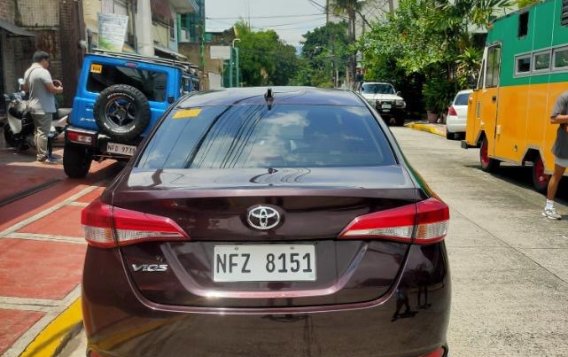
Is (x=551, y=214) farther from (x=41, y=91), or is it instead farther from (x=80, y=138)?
(x=41, y=91)

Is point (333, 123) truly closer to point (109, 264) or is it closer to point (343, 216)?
point (343, 216)

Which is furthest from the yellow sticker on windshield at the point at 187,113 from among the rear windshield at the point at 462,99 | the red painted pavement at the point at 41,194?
the rear windshield at the point at 462,99

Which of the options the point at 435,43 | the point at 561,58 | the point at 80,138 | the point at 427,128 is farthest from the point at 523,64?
the point at 435,43

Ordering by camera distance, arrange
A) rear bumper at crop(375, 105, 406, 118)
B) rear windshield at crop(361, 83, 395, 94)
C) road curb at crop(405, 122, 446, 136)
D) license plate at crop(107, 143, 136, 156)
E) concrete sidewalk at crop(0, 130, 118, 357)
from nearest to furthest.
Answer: concrete sidewalk at crop(0, 130, 118, 357) < license plate at crop(107, 143, 136, 156) < road curb at crop(405, 122, 446, 136) < rear bumper at crop(375, 105, 406, 118) < rear windshield at crop(361, 83, 395, 94)

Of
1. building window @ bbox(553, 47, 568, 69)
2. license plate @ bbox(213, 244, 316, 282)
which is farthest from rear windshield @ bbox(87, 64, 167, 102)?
license plate @ bbox(213, 244, 316, 282)

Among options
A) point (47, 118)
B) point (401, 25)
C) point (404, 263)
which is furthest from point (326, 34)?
point (404, 263)

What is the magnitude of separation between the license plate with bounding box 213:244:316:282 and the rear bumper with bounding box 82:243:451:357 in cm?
14

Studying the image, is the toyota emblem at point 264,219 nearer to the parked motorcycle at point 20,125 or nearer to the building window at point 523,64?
the building window at point 523,64

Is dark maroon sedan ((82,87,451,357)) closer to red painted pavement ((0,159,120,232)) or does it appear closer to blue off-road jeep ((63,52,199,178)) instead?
red painted pavement ((0,159,120,232))

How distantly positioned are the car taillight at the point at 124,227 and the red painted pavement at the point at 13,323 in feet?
4.83

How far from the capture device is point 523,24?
9.33 meters

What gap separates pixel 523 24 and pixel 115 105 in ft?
21.1

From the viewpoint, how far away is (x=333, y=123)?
3309 mm

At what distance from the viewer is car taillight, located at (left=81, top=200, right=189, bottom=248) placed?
7.85 feet
